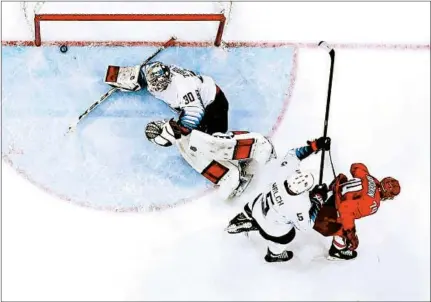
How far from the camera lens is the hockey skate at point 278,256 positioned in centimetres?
200

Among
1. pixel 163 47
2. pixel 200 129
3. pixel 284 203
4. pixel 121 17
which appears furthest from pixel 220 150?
pixel 121 17

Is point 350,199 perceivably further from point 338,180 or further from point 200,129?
point 200,129

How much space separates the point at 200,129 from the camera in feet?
6.33

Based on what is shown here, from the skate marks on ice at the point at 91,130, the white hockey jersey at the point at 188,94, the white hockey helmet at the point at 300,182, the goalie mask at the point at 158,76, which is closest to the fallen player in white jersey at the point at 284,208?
the white hockey helmet at the point at 300,182

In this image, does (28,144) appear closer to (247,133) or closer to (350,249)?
(247,133)

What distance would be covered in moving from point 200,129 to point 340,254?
49cm

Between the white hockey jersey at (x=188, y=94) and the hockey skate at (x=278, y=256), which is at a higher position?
the white hockey jersey at (x=188, y=94)

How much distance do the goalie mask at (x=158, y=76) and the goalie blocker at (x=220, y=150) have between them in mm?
93

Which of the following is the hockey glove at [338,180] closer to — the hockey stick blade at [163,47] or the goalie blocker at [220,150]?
the goalie blocker at [220,150]

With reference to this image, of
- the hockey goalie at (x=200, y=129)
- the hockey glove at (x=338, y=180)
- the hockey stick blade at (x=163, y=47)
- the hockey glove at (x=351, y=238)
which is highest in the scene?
the hockey stick blade at (x=163, y=47)

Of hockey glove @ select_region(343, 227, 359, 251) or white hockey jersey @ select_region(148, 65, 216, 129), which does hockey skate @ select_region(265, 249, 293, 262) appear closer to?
hockey glove @ select_region(343, 227, 359, 251)

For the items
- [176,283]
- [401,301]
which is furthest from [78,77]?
[401,301]

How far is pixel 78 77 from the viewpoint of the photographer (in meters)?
2.01

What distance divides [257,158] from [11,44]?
0.70 meters
